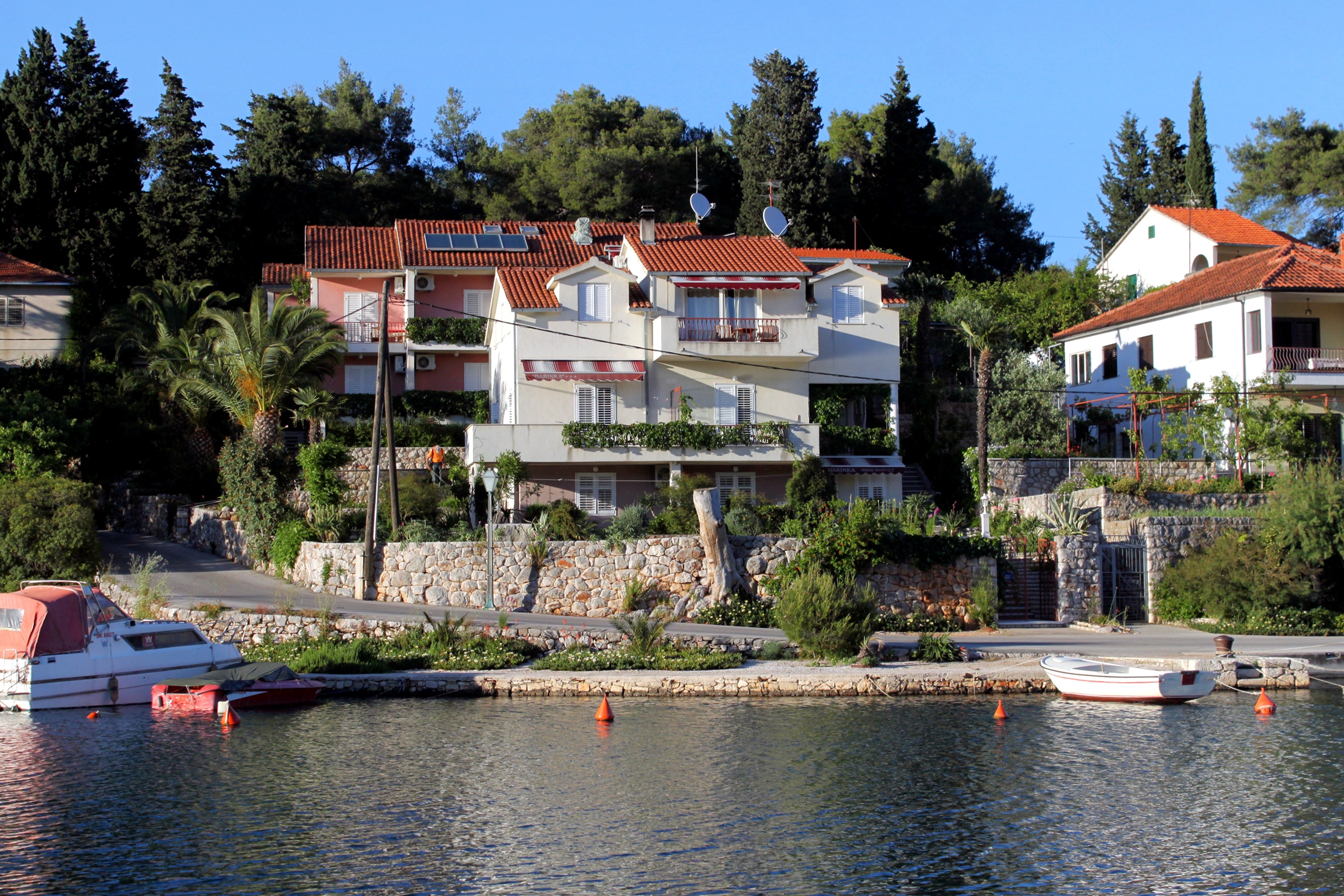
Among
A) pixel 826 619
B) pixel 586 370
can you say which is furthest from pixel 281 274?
pixel 826 619

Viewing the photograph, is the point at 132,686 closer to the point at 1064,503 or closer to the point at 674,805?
the point at 674,805

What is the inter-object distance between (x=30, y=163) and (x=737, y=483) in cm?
3538

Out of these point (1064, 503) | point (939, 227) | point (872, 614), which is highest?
point (939, 227)

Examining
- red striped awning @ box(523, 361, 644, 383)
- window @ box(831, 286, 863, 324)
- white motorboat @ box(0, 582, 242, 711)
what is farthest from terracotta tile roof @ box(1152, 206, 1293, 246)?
white motorboat @ box(0, 582, 242, 711)

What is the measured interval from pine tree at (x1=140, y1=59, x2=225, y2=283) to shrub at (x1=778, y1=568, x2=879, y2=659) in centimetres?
3699

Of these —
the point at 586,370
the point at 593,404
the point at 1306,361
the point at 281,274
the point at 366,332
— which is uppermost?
the point at 281,274

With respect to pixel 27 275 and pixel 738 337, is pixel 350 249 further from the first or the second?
pixel 738 337

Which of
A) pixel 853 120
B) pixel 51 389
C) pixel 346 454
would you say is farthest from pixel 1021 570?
pixel 853 120

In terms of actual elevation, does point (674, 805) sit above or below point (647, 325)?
below

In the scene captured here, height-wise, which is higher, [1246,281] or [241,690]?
[1246,281]

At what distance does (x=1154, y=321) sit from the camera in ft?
158

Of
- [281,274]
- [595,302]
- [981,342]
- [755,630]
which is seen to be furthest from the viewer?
[281,274]

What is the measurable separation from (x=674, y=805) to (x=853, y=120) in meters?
59.8

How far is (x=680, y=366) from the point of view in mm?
43781
